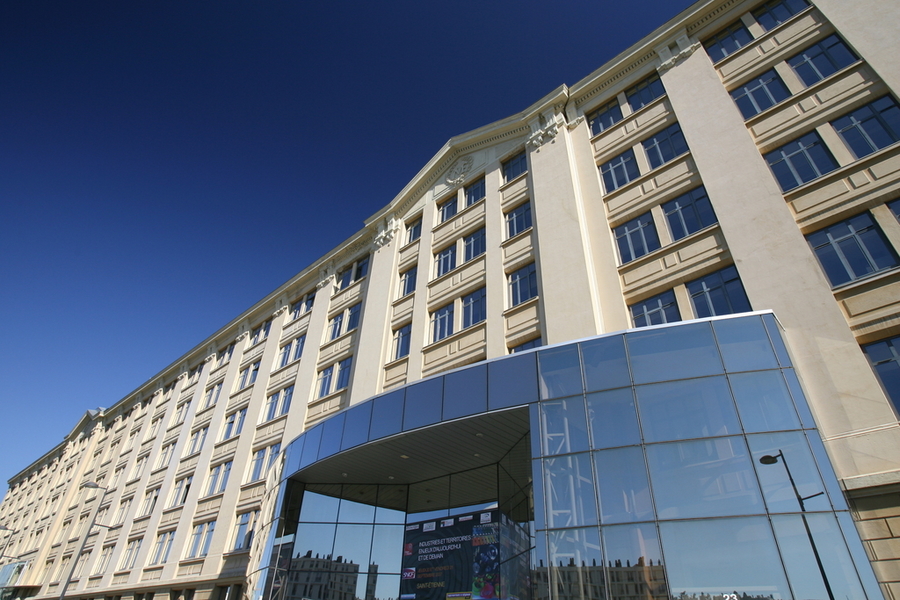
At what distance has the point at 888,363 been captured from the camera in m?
12.0

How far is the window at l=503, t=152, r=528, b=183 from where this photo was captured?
24.8 m

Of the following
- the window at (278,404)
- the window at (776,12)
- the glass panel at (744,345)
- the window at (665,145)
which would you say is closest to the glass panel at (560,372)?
the glass panel at (744,345)

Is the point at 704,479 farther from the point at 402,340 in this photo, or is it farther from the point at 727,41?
the point at 727,41

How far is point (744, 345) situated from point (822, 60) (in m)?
11.3

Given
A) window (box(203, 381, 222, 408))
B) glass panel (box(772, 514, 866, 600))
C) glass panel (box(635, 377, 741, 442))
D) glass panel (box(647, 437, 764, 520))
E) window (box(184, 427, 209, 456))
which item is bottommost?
glass panel (box(772, 514, 866, 600))

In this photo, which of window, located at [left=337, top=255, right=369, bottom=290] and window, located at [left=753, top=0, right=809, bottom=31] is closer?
window, located at [left=753, top=0, right=809, bottom=31]

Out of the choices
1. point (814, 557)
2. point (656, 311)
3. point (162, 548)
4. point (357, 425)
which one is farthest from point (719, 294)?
point (162, 548)

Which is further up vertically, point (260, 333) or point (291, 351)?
point (260, 333)

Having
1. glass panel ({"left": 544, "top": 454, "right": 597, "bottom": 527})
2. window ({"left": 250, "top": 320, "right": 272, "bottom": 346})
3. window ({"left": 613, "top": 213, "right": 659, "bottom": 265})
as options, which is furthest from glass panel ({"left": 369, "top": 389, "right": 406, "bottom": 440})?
window ({"left": 250, "top": 320, "right": 272, "bottom": 346})

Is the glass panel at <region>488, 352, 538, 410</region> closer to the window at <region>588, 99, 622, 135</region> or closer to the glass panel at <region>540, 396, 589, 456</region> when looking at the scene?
the glass panel at <region>540, 396, 589, 456</region>

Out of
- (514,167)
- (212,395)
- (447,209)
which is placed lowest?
(212,395)

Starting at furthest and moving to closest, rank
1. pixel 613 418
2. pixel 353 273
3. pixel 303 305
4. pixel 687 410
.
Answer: pixel 303 305
pixel 353 273
pixel 613 418
pixel 687 410

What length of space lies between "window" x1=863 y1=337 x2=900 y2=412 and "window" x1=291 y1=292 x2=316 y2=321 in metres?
28.9

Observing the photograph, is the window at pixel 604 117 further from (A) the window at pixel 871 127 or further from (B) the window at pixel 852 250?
(B) the window at pixel 852 250
